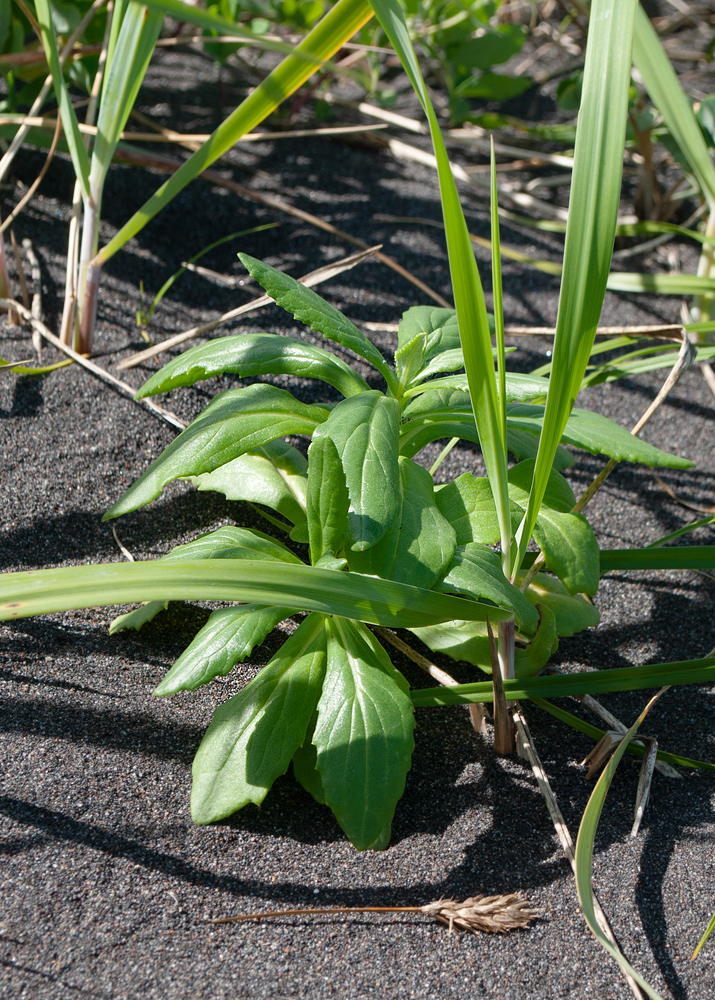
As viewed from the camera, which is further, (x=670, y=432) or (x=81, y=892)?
(x=670, y=432)

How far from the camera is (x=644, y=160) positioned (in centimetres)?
206

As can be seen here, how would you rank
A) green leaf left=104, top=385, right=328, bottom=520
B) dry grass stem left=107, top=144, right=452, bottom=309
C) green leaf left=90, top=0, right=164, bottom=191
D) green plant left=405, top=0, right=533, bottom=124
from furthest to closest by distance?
green plant left=405, top=0, right=533, bottom=124, dry grass stem left=107, top=144, right=452, bottom=309, green leaf left=90, top=0, right=164, bottom=191, green leaf left=104, top=385, right=328, bottom=520

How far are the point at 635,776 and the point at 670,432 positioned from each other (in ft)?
2.83

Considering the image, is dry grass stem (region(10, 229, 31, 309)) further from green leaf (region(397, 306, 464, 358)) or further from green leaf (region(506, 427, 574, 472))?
green leaf (region(506, 427, 574, 472))

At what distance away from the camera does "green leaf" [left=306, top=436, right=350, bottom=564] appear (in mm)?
922

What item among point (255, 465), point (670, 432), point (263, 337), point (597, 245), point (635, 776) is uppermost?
point (597, 245)

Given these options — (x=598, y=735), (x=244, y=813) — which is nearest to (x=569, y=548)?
(x=598, y=735)

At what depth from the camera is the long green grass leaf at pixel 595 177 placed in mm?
811

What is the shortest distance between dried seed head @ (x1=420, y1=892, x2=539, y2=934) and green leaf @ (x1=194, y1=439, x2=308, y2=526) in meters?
0.52

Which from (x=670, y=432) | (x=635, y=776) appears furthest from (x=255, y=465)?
(x=670, y=432)

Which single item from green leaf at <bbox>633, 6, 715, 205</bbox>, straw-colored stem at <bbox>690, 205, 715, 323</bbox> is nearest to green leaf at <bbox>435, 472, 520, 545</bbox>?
green leaf at <bbox>633, 6, 715, 205</bbox>

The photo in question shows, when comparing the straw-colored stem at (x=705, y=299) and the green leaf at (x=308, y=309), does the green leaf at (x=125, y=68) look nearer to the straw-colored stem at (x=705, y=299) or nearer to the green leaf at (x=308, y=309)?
the green leaf at (x=308, y=309)

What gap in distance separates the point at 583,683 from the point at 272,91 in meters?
0.98

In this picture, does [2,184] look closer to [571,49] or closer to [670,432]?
[670,432]
